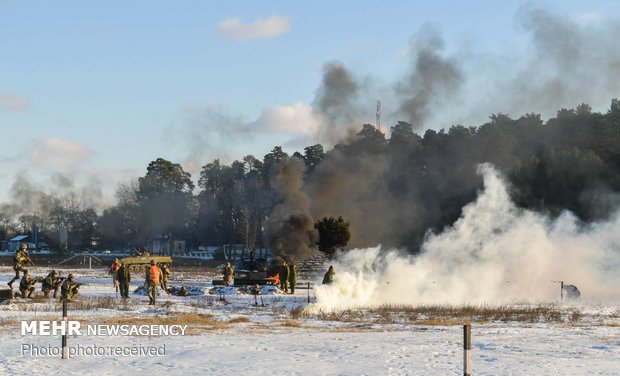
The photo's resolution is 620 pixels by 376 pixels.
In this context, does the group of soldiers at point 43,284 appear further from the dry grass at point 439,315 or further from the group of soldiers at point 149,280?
the dry grass at point 439,315

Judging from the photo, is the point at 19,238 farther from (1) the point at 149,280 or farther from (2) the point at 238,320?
(2) the point at 238,320

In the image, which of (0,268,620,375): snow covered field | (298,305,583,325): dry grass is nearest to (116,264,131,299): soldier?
(0,268,620,375): snow covered field

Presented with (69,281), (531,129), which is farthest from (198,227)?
(69,281)

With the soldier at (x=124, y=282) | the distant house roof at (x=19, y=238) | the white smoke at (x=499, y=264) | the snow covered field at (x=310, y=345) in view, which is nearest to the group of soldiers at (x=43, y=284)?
the soldier at (x=124, y=282)

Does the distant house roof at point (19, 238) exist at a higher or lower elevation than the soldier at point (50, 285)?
higher

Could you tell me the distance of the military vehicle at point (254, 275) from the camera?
4644cm

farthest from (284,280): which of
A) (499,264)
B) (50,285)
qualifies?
(499,264)

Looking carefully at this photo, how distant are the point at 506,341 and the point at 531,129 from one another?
65233 millimetres

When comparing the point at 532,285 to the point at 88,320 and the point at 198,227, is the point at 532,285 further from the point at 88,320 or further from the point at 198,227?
the point at 198,227

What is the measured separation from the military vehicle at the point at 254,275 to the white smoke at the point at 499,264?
156 inches

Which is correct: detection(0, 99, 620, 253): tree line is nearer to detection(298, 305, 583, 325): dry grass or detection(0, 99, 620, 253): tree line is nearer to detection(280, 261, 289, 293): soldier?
detection(280, 261, 289, 293): soldier

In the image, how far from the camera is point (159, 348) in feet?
65.6

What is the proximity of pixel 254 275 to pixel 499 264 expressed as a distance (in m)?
14.1

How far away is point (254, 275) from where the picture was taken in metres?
46.7
